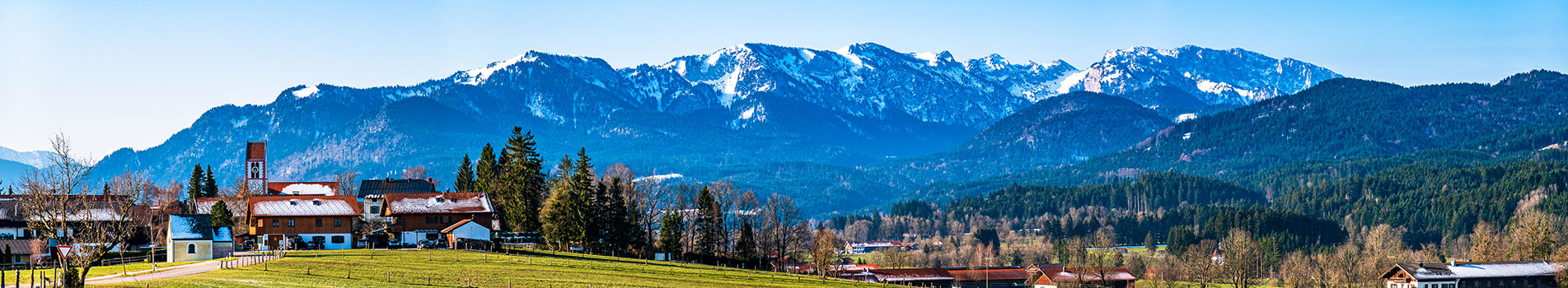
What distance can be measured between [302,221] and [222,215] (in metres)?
7.84

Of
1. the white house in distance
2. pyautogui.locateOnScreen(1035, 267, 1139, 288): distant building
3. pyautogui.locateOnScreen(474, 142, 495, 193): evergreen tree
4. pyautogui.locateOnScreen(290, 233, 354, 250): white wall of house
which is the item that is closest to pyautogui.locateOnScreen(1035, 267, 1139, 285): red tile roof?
pyautogui.locateOnScreen(1035, 267, 1139, 288): distant building

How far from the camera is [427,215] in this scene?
14112cm

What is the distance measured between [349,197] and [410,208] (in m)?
8.58

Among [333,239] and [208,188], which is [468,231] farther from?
[208,188]

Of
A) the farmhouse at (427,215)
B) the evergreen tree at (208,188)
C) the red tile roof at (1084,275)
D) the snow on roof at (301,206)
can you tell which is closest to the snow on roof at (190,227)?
the snow on roof at (301,206)

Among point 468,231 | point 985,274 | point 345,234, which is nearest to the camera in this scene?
point 468,231

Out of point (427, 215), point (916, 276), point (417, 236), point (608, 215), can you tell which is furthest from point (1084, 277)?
point (417, 236)

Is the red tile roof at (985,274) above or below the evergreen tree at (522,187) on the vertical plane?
below

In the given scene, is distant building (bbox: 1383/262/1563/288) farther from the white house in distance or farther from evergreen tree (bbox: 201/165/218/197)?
evergreen tree (bbox: 201/165/218/197)

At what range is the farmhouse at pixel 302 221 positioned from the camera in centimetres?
13638

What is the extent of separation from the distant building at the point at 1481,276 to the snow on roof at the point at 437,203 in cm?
10320

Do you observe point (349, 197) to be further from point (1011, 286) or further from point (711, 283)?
point (1011, 286)

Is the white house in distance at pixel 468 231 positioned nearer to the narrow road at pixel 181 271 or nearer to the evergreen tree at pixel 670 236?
the evergreen tree at pixel 670 236

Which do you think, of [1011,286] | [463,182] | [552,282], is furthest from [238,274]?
[1011,286]
